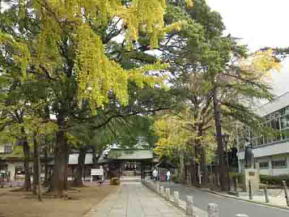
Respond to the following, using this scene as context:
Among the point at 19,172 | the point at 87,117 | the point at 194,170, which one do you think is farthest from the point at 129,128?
the point at 19,172

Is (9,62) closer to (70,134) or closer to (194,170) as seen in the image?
(70,134)

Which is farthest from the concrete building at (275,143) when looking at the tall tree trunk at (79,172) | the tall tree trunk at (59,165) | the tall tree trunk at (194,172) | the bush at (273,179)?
the tall tree trunk at (59,165)

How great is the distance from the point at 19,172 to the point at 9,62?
6350 centimetres

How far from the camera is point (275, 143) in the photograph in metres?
51.1

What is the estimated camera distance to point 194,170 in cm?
5084

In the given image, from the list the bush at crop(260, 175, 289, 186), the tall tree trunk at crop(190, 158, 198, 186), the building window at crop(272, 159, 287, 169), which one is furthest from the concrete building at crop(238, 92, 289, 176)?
the tall tree trunk at crop(190, 158, 198, 186)

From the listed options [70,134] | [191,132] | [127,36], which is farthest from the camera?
[191,132]

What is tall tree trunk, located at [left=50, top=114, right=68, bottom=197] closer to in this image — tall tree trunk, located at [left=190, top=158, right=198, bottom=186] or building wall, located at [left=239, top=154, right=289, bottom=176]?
tall tree trunk, located at [left=190, top=158, right=198, bottom=186]

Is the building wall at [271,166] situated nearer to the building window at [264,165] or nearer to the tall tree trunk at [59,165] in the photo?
the building window at [264,165]

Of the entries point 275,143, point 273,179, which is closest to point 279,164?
point 275,143

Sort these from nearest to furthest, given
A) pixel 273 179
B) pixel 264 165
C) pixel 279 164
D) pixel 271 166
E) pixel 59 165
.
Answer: pixel 59 165 < pixel 273 179 < pixel 279 164 < pixel 271 166 < pixel 264 165

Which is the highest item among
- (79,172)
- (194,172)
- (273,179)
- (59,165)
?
(194,172)

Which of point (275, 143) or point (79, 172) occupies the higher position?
point (275, 143)

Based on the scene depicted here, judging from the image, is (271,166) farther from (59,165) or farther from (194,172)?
(59,165)
